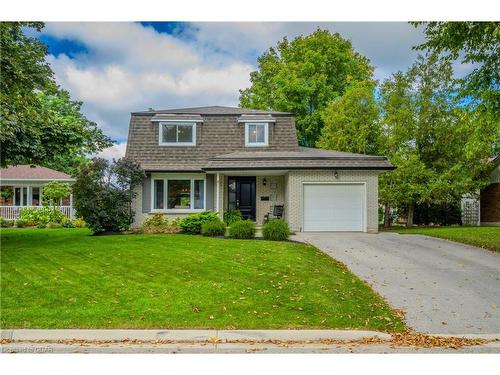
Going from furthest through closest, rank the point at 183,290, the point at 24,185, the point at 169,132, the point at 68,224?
the point at 24,185 → the point at 68,224 → the point at 169,132 → the point at 183,290

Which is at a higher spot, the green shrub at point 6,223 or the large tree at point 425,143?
the large tree at point 425,143

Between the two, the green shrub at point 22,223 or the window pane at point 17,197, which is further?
the window pane at point 17,197

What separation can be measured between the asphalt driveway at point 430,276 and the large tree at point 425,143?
242 inches

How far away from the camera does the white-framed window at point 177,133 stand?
17750mm

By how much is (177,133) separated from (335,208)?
22.9 feet

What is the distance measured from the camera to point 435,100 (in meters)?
19.7

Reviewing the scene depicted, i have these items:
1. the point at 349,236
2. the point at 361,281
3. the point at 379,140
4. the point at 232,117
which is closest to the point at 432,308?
the point at 361,281

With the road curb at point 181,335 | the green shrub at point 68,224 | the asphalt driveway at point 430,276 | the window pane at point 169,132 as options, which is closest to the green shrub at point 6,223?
the green shrub at point 68,224

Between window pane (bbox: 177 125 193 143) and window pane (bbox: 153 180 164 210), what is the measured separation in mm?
1989

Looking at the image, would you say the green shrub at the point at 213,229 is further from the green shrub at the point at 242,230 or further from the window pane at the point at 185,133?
the window pane at the point at 185,133

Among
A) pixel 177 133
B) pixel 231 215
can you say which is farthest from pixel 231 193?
pixel 177 133

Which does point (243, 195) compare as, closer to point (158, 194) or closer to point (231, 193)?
point (231, 193)

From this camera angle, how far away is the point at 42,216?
70.1 ft

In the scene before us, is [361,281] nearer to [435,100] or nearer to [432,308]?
[432,308]
